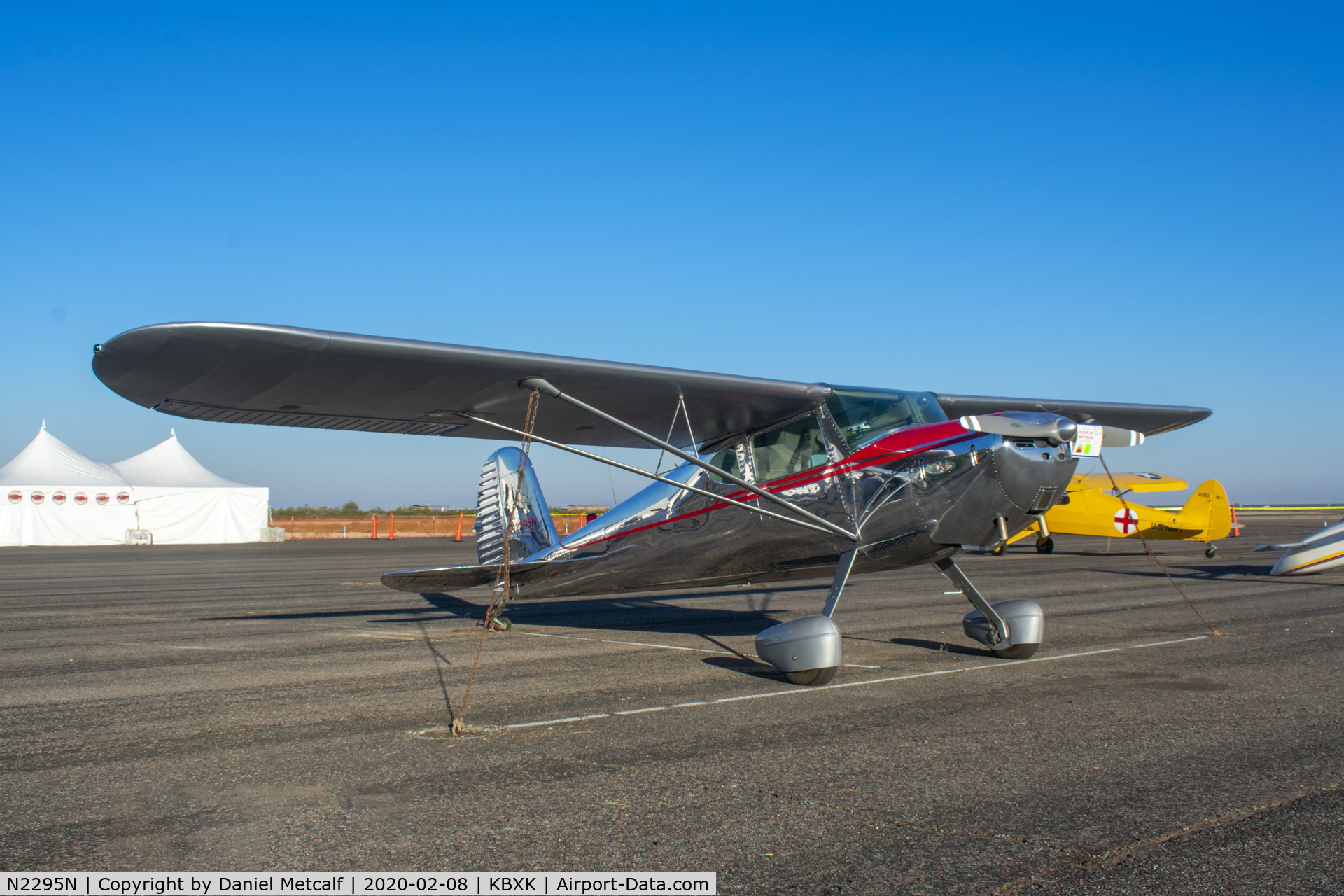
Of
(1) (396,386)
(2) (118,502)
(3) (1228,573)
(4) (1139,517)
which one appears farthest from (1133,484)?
(2) (118,502)

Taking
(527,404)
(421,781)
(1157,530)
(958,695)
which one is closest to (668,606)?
(527,404)

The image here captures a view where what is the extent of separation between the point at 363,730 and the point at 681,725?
194 cm

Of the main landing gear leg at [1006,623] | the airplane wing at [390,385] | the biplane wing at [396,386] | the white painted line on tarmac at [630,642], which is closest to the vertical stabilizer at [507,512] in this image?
the white painted line on tarmac at [630,642]

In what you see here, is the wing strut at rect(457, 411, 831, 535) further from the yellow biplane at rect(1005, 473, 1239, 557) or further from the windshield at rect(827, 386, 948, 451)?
the yellow biplane at rect(1005, 473, 1239, 557)

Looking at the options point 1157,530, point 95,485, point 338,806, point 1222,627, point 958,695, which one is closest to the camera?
point 338,806

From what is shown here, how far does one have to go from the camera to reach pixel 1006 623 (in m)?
7.53

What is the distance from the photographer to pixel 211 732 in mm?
5102

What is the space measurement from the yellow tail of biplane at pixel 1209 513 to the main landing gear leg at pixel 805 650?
21.9 m

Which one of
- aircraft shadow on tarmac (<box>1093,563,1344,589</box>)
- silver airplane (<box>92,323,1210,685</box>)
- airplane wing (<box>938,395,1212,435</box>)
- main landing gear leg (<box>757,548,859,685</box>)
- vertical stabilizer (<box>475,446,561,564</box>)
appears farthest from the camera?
aircraft shadow on tarmac (<box>1093,563,1344,589</box>)

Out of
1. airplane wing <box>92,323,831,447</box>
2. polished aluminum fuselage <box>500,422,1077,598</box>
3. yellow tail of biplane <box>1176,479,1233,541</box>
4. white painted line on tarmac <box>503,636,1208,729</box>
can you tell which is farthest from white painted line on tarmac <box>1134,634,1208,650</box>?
yellow tail of biplane <box>1176,479,1233,541</box>

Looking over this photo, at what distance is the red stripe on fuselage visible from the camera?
684cm

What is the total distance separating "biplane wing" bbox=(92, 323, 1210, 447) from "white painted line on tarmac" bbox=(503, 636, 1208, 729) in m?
2.46

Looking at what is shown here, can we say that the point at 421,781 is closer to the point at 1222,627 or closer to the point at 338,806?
the point at 338,806

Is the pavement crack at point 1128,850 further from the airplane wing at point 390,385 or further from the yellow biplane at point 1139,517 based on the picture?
the yellow biplane at point 1139,517
